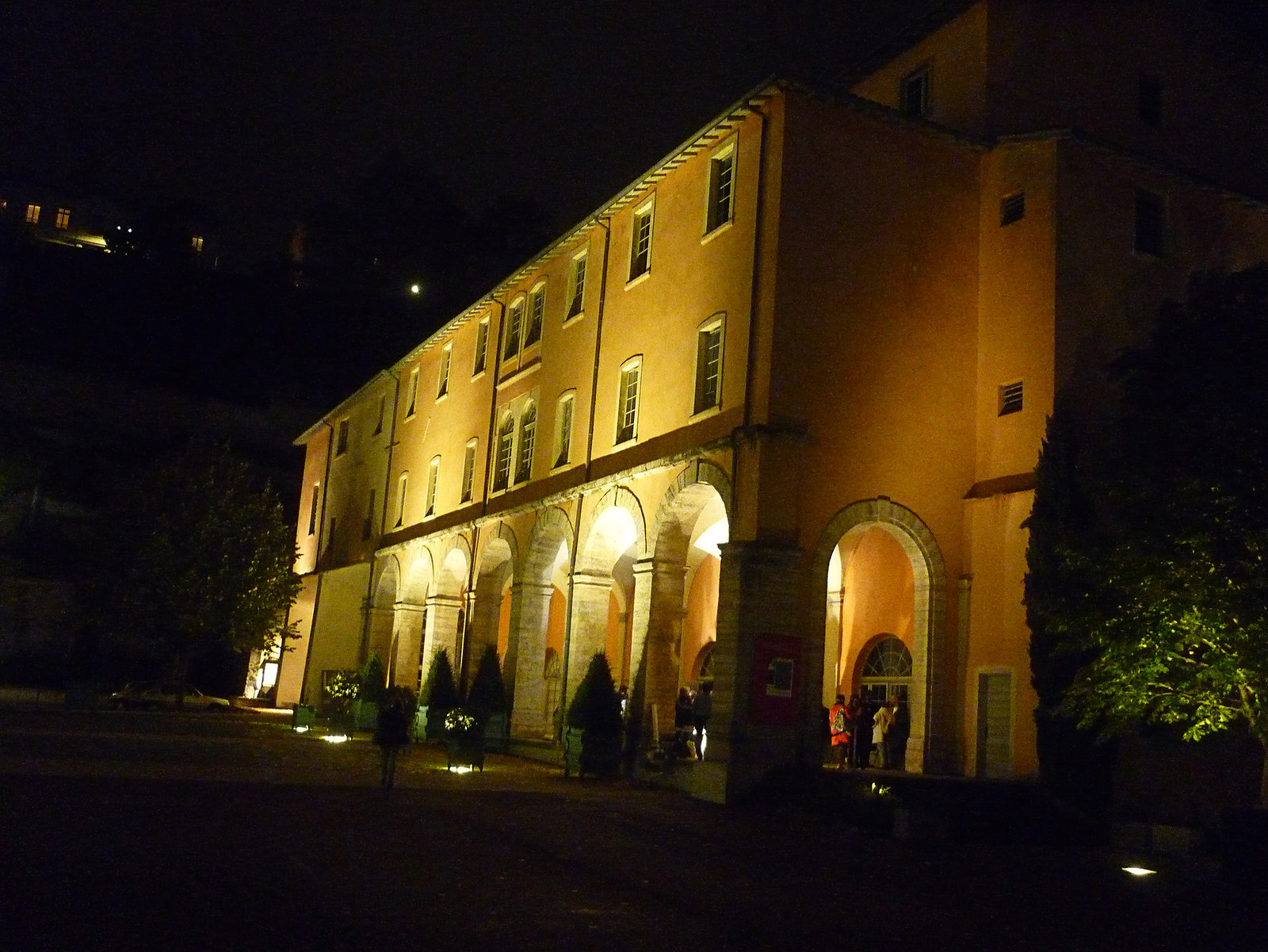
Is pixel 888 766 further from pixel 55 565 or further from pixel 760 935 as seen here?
pixel 55 565

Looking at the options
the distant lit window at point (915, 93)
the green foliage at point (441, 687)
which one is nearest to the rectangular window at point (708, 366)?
the distant lit window at point (915, 93)

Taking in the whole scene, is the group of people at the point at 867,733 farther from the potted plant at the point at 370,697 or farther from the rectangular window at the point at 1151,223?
the potted plant at the point at 370,697

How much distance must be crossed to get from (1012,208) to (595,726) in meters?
12.0

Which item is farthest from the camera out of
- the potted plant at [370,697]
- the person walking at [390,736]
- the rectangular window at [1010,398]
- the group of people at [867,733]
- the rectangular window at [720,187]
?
the potted plant at [370,697]

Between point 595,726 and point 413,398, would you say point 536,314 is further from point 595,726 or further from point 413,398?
point 595,726

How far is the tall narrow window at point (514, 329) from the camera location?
1285 inches

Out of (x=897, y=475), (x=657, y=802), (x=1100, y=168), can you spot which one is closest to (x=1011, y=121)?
(x=1100, y=168)

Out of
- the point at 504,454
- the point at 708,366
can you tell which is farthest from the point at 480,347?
the point at 708,366

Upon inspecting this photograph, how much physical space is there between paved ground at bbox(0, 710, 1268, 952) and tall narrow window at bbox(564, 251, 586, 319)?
43.4 ft

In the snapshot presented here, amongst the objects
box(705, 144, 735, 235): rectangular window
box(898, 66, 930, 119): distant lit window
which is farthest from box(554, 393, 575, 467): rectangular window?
box(898, 66, 930, 119): distant lit window

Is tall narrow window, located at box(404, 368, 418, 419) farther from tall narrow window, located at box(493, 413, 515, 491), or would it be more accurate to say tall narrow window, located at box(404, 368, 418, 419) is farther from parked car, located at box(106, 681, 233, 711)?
parked car, located at box(106, 681, 233, 711)

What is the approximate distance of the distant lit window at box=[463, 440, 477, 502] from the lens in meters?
34.2

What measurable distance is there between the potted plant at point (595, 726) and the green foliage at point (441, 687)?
7.66 metres

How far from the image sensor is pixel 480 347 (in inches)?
1395
